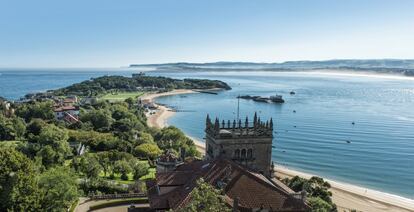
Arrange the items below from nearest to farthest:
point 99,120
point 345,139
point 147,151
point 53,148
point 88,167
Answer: point 88,167
point 53,148
point 147,151
point 99,120
point 345,139


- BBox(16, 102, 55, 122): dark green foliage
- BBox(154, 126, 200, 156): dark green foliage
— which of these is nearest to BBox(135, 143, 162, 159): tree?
BBox(154, 126, 200, 156): dark green foliage

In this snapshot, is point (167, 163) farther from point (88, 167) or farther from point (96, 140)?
point (96, 140)

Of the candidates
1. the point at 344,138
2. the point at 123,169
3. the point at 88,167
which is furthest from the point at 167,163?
the point at 344,138

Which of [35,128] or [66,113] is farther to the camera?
[66,113]

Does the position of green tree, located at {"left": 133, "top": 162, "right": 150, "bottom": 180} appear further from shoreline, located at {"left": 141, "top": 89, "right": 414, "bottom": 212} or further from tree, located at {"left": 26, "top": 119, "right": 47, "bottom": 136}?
tree, located at {"left": 26, "top": 119, "right": 47, "bottom": 136}

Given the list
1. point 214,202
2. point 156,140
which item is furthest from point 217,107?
point 214,202

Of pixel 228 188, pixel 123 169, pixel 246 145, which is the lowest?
pixel 123 169
